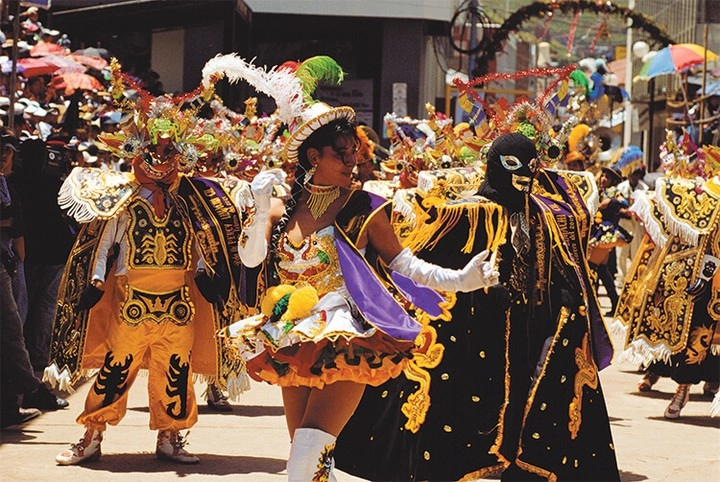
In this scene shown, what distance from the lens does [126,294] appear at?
8.99 metres

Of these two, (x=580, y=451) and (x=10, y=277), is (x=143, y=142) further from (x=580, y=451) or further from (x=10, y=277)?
(x=580, y=451)

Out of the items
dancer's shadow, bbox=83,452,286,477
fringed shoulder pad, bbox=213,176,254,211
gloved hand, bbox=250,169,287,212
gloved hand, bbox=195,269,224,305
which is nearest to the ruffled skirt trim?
gloved hand, bbox=250,169,287,212

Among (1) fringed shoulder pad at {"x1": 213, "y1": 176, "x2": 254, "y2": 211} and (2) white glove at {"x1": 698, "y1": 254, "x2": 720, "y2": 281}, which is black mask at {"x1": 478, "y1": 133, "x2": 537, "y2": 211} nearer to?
(1) fringed shoulder pad at {"x1": 213, "y1": 176, "x2": 254, "y2": 211}

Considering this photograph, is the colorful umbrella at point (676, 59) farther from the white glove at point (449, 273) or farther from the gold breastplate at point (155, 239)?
the white glove at point (449, 273)

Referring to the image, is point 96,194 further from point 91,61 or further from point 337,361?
point 91,61

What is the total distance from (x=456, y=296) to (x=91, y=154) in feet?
23.0

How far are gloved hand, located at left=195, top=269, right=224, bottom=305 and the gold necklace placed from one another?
2512 mm

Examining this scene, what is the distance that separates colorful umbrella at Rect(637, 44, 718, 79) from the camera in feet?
80.7

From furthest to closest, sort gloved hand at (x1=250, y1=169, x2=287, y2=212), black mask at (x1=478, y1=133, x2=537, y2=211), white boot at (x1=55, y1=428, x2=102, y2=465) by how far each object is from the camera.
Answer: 1. white boot at (x1=55, y1=428, x2=102, y2=465)
2. black mask at (x1=478, y1=133, x2=537, y2=211)
3. gloved hand at (x1=250, y1=169, x2=287, y2=212)

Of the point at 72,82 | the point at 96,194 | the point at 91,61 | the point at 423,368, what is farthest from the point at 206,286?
the point at 91,61

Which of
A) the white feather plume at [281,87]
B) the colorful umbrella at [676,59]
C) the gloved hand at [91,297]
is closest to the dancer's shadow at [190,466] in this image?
the gloved hand at [91,297]

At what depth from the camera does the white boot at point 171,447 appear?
352 inches

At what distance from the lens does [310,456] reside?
6.18 metres

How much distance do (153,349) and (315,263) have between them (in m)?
2.86
